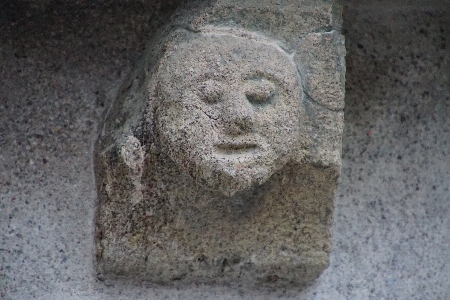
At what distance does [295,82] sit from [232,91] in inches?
4.7

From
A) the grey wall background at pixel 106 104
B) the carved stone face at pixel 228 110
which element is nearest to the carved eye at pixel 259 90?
the carved stone face at pixel 228 110

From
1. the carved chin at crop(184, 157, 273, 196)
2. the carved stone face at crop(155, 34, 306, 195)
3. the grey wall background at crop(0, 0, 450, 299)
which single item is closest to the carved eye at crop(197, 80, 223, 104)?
the carved stone face at crop(155, 34, 306, 195)

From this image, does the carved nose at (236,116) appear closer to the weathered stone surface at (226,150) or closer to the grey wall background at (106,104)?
the weathered stone surface at (226,150)

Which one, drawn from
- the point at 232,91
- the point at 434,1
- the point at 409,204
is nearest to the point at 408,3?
the point at 434,1

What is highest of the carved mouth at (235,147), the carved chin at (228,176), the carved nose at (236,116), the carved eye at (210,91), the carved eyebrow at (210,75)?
the carved eyebrow at (210,75)

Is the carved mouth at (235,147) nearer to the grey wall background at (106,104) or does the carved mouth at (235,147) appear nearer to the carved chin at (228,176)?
the carved chin at (228,176)

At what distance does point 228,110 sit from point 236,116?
2 centimetres

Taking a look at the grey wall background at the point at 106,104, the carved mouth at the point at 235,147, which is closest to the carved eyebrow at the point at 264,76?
the carved mouth at the point at 235,147

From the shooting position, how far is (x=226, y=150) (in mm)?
1505

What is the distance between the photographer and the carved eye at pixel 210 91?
151 centimetres

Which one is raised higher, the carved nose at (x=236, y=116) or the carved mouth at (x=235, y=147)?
the carved nose at (x=236, y=116)

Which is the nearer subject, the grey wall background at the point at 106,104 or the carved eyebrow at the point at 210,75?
the carved eyebrow at the point at 210,75

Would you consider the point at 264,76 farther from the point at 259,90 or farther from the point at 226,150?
the point at 226,150

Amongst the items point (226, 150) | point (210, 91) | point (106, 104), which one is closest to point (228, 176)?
point (226, 150)
